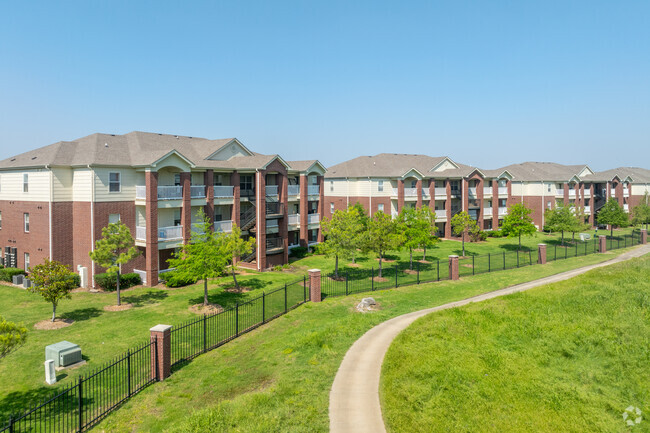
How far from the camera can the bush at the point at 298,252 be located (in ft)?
135

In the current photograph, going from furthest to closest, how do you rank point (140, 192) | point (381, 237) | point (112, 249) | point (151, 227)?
1. point (381, 237)
2. point (140, 192)
3. point (151, 227)
4. point (112, 249)

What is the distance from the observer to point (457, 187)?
56.5 m

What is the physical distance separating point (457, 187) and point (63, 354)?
50.6 m

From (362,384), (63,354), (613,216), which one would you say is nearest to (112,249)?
(63,354)

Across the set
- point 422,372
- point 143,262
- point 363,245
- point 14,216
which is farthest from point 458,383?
point 14,216

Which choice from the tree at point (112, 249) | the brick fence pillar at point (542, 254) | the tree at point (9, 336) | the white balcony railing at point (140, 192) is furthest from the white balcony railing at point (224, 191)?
the brick fence pillar at point (542, 254)

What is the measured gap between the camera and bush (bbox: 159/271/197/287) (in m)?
22.9

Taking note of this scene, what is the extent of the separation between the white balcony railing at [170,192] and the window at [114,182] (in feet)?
9.43

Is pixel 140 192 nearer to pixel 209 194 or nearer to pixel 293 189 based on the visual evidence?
pixel 209 194

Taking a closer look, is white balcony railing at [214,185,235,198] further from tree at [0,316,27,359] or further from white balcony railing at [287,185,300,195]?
tree at [0,316,27,359]

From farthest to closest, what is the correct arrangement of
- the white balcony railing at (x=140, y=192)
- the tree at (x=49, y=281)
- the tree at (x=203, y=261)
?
the white balcony railing at (x=140, y=192), the tree at (x=203, y=261), the tree at (x=49, y=281)

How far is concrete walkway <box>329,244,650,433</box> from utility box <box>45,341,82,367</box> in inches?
409

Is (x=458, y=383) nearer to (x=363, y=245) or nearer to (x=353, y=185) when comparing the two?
(x=363, y=245)

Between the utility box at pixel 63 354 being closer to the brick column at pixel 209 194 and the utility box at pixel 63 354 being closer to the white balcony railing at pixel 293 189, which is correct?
the brick column at pixel 209 194
